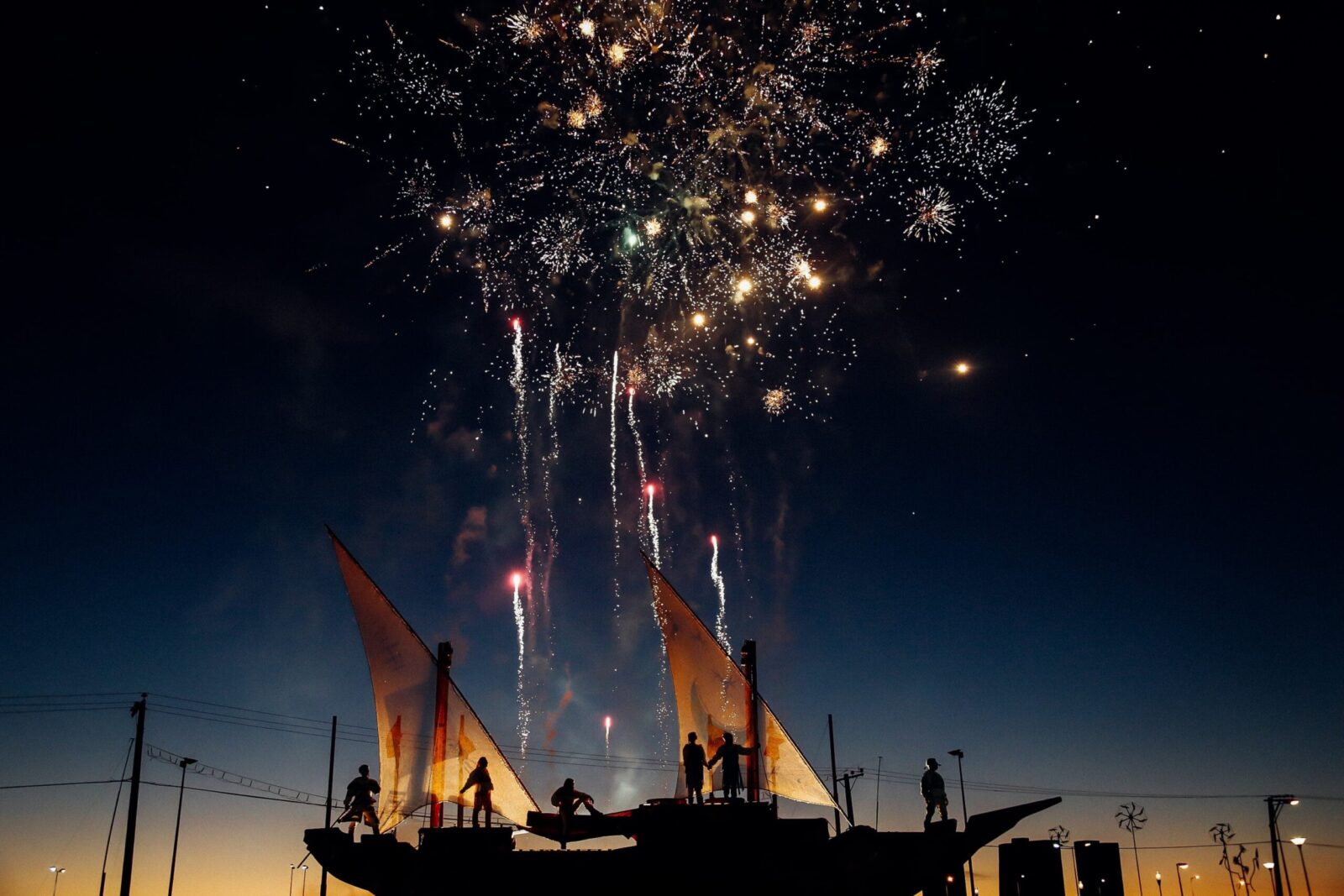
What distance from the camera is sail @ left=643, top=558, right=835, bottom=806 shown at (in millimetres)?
21938

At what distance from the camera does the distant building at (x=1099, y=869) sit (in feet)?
33.6

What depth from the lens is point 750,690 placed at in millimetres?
20469

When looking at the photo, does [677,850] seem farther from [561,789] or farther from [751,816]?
[561,789]

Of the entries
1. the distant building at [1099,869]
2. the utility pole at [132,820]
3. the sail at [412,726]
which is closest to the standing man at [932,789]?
the distant building at [1099,869]

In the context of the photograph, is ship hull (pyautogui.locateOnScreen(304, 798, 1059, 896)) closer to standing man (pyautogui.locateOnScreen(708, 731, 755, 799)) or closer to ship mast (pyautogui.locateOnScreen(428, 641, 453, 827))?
standing man (pyautogui.locateOnScreen(708, 731, 755, 799))

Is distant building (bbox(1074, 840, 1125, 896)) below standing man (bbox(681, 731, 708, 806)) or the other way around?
below

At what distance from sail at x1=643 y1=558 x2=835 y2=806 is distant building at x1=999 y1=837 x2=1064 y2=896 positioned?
10479 millimetres

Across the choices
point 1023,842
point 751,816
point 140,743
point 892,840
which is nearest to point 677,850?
point 751,816

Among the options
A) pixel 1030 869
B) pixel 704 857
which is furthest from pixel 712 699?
pixel 1030 869

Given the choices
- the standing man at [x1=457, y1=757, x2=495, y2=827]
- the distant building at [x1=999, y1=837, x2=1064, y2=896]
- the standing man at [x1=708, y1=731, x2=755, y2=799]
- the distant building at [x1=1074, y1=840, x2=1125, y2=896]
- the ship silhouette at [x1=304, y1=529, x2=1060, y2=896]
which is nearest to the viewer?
the distant building at [x1=1074, y1=840, x2=1125, y2=896]

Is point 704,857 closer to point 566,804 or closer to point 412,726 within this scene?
point 566,804

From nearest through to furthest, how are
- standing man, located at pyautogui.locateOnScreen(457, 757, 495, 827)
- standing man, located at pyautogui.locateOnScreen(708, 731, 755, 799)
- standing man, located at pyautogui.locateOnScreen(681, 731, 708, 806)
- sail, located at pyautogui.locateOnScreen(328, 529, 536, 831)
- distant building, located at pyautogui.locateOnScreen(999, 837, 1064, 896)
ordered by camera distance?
1. distant building, located at pyautogui.locateOnScreen(999, 837, 1064, 896)
2. standing man, located at pyautogui.locateOnScreen(708, 731, 755, 799)
3. standing man, located at pyautogui.locateOnScreen(681, 731, 708, 806)
4. standing man, located at pyautogui.locateOnScreen(457, 757, 495, 827)
5. sail, located at pyautogui.locateOnScreen(328, 529, 536, 831)

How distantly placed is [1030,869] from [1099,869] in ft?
3.46

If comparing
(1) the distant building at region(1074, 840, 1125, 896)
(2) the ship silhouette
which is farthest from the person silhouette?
(1) the distant building at region(1074, 840, 1125, 896)
